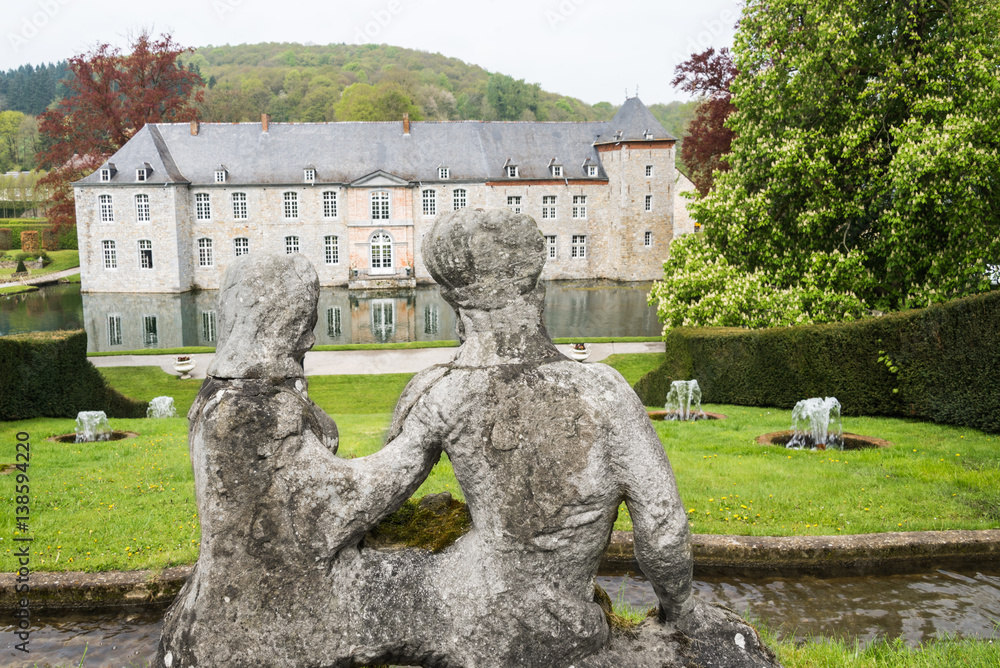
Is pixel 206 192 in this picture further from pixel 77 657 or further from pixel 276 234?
pixel 77 657

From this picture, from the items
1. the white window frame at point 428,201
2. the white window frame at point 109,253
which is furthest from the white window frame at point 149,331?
the white window frame at point 428,201

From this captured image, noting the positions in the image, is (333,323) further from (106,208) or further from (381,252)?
(106,208)

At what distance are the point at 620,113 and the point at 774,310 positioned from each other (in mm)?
35972

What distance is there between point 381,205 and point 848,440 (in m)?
38.8

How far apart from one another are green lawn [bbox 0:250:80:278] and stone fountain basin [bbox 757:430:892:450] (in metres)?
51.0

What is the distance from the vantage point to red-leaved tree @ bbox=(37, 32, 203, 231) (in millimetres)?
47469

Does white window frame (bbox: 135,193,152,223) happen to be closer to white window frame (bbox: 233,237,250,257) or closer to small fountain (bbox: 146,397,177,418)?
white window frame (bbox: 233,237,250,257)

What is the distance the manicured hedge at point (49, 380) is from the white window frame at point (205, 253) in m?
32.8

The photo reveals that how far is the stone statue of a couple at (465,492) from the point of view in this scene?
2.45 meters

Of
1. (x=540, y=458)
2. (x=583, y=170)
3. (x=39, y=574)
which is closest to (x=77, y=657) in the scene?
(x=39, y=574)

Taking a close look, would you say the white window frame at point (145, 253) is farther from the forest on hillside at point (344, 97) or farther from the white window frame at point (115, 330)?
the forest on hillside at point (344, 97)

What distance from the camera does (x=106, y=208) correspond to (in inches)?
1700

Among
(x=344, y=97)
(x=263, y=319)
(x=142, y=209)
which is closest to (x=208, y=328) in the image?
(x=142, y=209)

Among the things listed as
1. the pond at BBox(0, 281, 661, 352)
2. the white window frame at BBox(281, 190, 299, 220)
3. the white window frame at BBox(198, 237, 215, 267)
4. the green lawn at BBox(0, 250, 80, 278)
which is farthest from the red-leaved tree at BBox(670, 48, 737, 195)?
Answer: the green lawn at BBox(0, 250, 80, 278)
